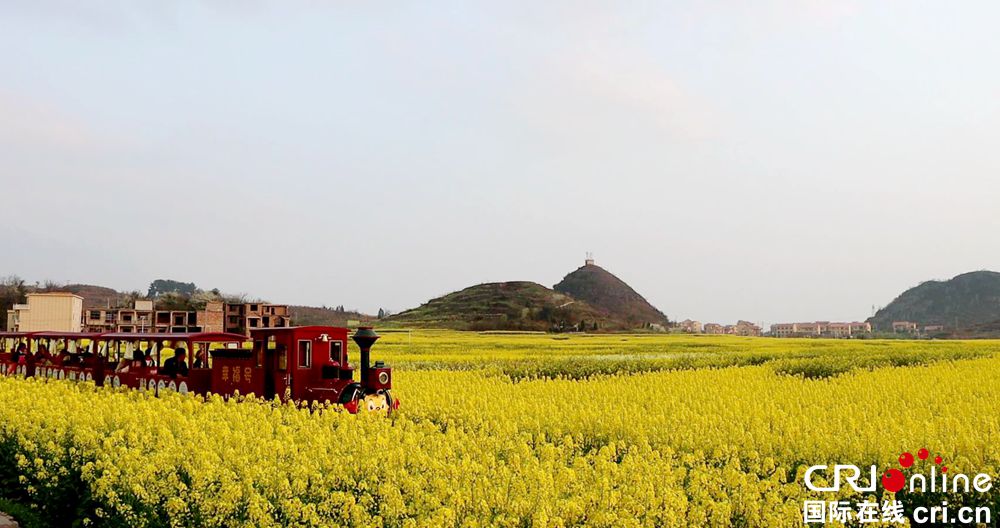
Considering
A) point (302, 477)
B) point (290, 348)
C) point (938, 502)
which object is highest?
point (290, 348)

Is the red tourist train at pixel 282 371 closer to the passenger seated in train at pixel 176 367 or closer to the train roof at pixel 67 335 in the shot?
the passenger seated in train at pixel 176 367

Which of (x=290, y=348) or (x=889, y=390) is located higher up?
(x=290, y=348)

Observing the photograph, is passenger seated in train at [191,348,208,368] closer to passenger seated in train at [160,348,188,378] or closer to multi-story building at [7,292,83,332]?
passenger seated in train at [160,348,188,378]

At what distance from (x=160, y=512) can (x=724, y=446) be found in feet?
22.6

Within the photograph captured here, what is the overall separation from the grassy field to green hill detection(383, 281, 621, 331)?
92133 mm

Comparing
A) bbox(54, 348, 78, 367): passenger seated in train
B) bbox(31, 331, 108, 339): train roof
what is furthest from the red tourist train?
bbox(54, 348, 78, 367): passenger seated in train

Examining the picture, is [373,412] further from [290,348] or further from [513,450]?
[513,450]

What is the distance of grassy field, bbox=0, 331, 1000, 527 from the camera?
659 centimetres

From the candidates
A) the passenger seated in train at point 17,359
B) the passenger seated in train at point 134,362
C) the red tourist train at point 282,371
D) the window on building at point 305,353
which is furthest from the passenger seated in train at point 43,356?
the window on building at point 305,353

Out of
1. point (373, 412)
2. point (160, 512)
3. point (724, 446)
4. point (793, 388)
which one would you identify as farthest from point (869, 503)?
point (793, 388)

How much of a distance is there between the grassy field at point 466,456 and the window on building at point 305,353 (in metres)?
1.17

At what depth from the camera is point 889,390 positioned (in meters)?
19.8

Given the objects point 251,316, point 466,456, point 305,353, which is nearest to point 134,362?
point 305,353

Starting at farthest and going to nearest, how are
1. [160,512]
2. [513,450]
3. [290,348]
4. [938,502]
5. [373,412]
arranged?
1. [290,348]
2. [373,412]
3. [513,450]
4. [938,502]
5. [160,512]
